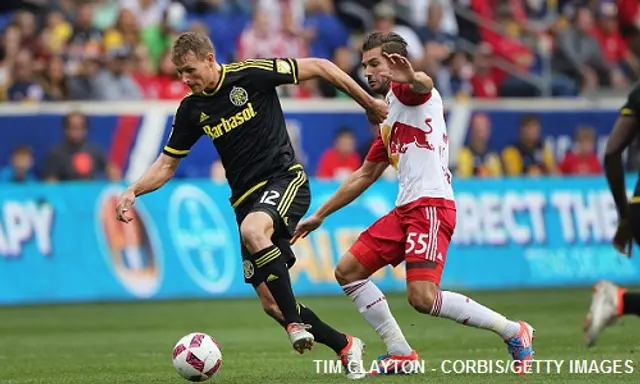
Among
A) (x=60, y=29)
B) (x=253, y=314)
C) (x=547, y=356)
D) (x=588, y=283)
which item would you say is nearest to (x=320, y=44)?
(x=60, y=29)

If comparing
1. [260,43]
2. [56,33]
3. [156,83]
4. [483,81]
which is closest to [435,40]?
[483,81]

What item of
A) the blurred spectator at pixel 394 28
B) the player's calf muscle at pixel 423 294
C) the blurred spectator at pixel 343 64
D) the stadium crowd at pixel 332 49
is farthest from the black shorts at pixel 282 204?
the blurred spectator at pixel 394 28

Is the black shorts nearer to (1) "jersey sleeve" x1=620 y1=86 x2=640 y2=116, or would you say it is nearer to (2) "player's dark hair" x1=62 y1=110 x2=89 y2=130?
(1) "jersey sleeve" x1=620 y1=86 x2=640 y2=116

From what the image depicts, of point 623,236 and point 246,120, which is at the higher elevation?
point 246,120

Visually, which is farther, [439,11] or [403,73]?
[439,11]

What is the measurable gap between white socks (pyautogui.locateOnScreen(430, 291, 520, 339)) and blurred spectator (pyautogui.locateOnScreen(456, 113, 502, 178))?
11.8m

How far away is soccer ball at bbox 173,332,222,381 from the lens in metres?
9.32

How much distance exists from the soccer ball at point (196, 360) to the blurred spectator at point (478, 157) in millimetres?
12302

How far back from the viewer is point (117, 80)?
2069 centimetres

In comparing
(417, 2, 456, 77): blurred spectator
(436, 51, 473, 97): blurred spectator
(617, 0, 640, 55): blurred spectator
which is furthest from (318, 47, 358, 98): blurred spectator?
(617, 0, 640, 55): blurred spectator

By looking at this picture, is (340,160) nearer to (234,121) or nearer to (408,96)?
(234,121)

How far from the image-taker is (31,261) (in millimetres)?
18125

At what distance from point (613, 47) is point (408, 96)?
16477 mm

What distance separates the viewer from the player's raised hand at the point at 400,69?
8852mm
